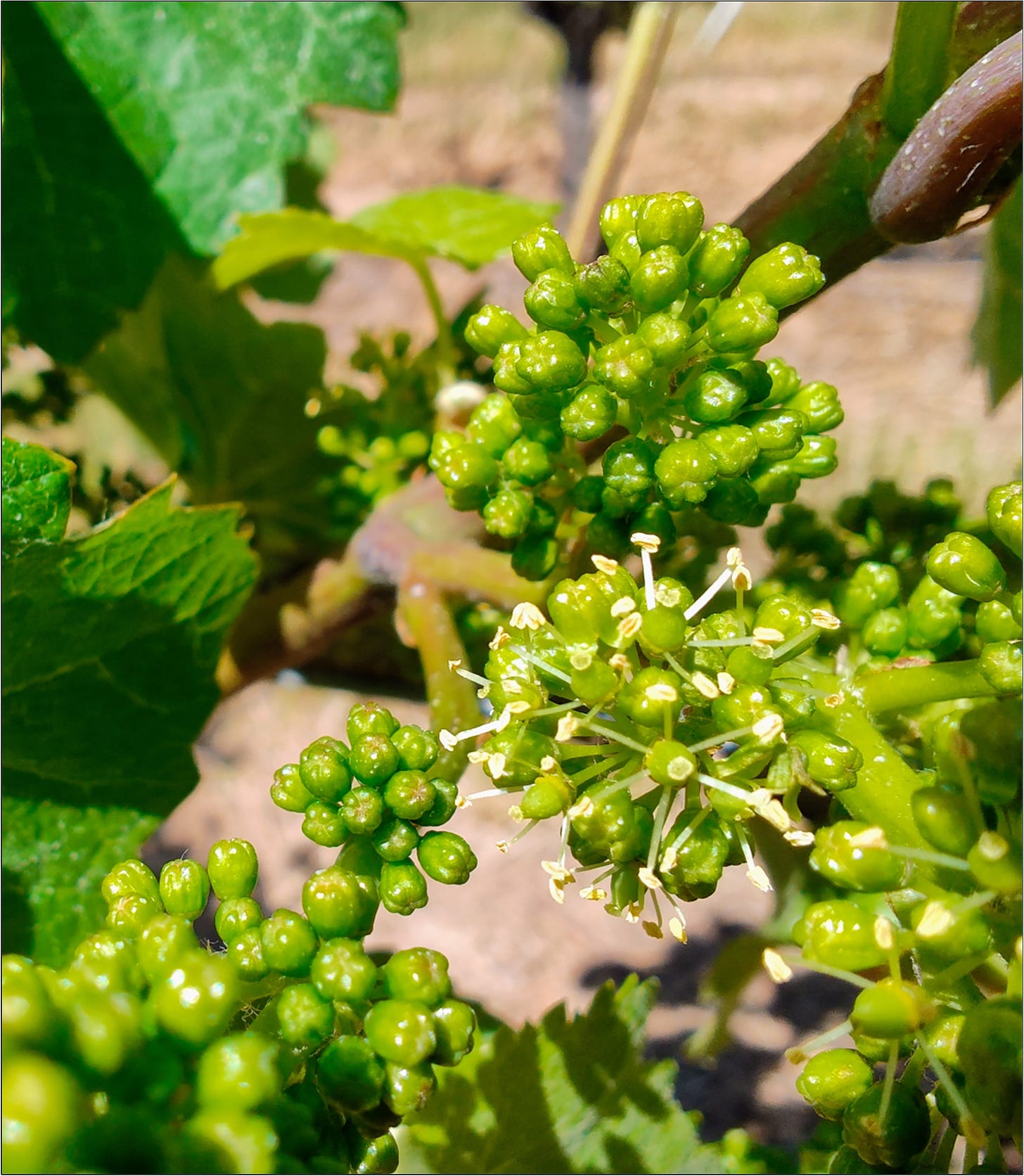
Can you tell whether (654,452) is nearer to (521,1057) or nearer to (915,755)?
(915,755)

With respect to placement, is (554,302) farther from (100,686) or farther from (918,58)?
(100,686)

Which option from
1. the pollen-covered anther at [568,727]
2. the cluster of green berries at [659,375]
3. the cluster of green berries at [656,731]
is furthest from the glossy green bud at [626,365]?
the pollen-covered anther at [568,727]

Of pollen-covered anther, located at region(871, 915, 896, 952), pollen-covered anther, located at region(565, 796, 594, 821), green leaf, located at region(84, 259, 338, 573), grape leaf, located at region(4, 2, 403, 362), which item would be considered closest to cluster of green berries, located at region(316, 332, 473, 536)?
green leaf, located at region(84, 259, 338, 573)

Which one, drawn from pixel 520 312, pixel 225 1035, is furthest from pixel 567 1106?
pixel 520 312

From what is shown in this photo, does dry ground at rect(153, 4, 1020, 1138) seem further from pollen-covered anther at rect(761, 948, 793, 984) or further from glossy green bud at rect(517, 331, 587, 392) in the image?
pollen-covered anther at rect(761, 948, 793, 984)

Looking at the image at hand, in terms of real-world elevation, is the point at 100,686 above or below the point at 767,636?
below

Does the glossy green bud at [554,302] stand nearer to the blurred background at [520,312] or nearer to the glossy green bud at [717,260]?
the glossy green bud at [717,260]
